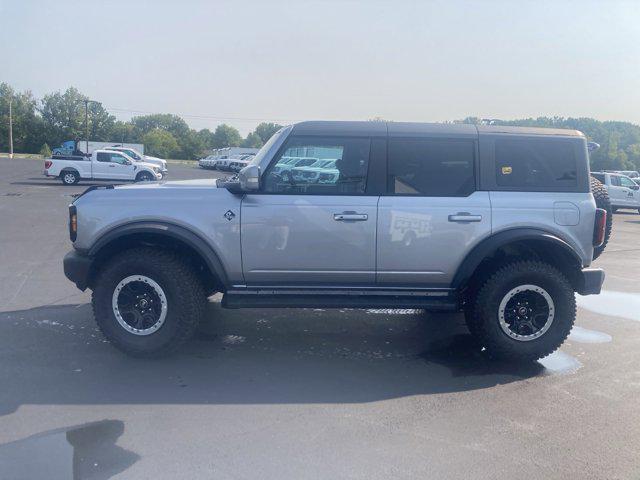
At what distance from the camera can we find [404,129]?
6094 millimetres

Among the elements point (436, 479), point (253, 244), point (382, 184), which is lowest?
point (436, 479)

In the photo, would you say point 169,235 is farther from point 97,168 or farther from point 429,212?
point 97,168

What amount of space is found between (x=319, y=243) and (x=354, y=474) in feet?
7.94

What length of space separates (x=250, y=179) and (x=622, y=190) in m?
24.0

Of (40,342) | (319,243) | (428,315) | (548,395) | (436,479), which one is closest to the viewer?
(436,479)

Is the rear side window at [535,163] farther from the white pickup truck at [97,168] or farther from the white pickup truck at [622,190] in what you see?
the white pickup truck at [97,168]

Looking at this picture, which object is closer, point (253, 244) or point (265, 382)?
point (265, 382)

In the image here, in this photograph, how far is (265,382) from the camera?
17.6 ft

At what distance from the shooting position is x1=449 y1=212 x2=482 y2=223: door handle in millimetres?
5836

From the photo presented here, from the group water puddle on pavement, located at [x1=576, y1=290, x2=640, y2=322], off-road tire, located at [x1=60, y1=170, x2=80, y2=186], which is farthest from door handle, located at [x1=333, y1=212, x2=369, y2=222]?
off-road tire, located at [x1=60, y1=170, x2=80, y2=186]

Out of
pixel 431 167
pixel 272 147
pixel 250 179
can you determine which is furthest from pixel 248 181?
pixel 431 167

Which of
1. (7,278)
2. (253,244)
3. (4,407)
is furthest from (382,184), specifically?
(7,278)

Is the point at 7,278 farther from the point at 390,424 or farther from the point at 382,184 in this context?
the point at 390,424

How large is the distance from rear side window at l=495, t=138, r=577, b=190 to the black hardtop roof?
0.11m
